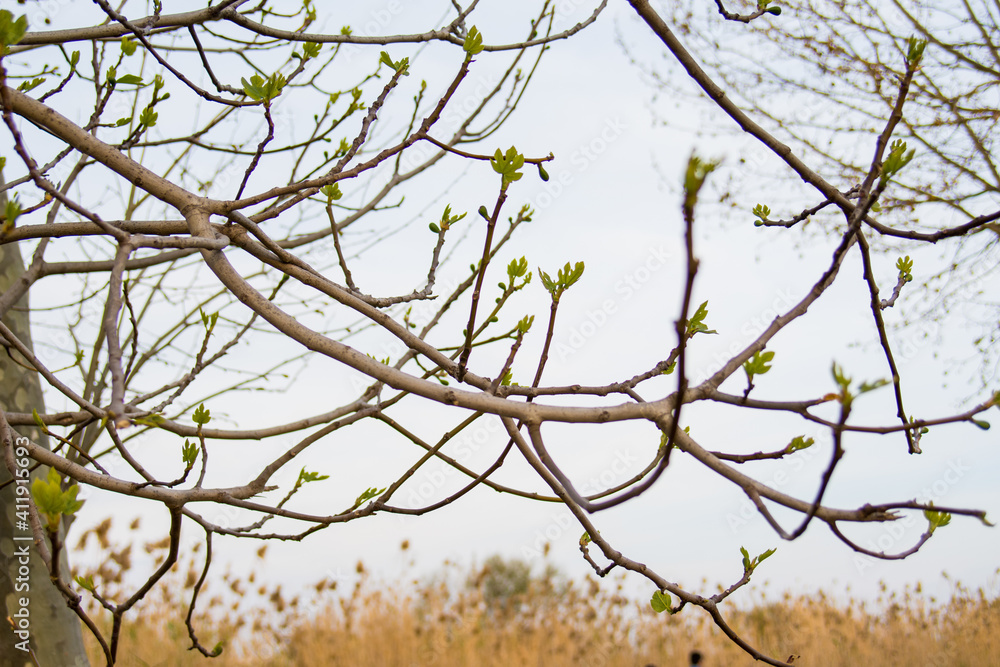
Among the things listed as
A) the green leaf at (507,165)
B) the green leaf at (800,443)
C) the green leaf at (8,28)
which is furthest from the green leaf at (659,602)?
the green leaf at (8,28)

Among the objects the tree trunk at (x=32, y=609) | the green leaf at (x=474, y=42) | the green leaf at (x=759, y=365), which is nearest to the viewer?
the green leaf at (x=759, y=365)

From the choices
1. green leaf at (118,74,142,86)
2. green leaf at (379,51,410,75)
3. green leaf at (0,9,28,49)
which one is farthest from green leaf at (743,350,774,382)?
green leaf at (118,74,142,86)

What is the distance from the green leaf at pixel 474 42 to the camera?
1.71 m

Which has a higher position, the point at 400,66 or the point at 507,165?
the point at 400,66

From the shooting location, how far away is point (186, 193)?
1.85m

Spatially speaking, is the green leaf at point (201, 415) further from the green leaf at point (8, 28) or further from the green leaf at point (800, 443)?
the green leaf at point (800, 443)

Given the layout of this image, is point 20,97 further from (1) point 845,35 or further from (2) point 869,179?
(1) point 845,35

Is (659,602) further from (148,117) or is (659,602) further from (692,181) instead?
(148,117)

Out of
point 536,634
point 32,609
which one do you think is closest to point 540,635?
point 536,634

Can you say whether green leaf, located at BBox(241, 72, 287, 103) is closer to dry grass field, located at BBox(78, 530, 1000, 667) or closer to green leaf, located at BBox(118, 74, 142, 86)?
green leaf, located at BBox(118, 74, 142, 86)

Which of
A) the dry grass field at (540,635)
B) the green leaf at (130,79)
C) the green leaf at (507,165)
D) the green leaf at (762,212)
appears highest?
the green leaf at (130,79)

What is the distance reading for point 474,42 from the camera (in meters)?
1.72

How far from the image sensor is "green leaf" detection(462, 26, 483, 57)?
5.62 feet

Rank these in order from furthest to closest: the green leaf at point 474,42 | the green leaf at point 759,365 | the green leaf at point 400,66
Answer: the green leaf at point 400,66 → the green leaf at point 474,42 → the green leaf at point 759,365
